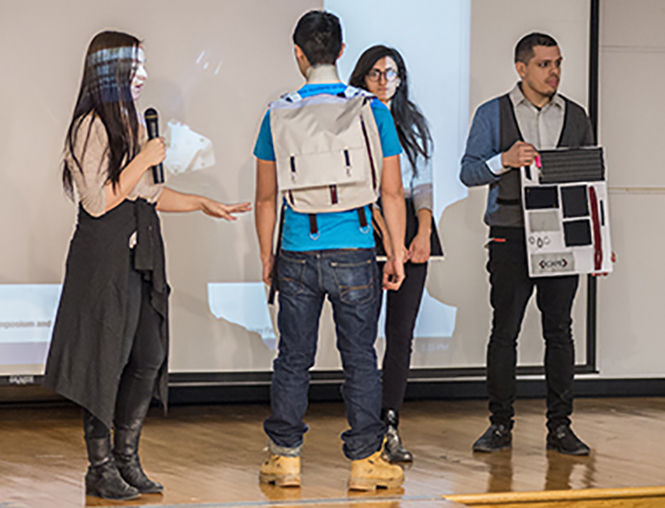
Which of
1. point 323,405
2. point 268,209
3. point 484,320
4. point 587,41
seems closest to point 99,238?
point 268,209

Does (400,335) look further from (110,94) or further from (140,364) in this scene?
(110,94)

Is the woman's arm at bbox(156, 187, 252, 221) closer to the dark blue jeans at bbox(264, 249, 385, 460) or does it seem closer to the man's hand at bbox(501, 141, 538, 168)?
the dark blue jeans at bbox(264, 249, 385, 460)

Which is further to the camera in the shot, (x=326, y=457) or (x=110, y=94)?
(x=326, y=457)

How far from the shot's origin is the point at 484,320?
478 cm

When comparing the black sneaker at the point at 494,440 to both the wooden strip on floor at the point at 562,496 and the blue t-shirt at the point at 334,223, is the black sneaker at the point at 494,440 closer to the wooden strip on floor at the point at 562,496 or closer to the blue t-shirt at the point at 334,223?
the wooden strip on floor at the point at 562,496

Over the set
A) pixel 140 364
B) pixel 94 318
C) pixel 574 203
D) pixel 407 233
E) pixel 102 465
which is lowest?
pixel 102 465

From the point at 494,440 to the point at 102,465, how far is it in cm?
154

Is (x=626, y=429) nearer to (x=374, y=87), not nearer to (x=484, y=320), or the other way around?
(x=484, y=320)

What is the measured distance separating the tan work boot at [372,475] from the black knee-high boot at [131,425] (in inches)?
24.6

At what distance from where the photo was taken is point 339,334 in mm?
2984

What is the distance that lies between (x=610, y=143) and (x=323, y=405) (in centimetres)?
200

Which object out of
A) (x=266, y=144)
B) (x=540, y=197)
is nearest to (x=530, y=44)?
(x=540, y=197)

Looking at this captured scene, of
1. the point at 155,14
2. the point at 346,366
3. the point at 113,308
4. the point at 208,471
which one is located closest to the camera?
the point at 113,308

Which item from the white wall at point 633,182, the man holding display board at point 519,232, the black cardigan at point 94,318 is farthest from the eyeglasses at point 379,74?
the white wall at point 633,182
